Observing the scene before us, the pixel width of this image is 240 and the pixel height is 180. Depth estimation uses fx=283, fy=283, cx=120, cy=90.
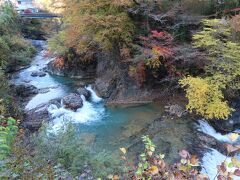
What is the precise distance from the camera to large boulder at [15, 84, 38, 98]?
17.4 metres

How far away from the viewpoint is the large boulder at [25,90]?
17.4m

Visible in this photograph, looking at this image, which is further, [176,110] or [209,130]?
[176,110]

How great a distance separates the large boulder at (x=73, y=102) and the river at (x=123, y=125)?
23cm

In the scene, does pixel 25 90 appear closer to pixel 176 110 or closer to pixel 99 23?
pixel 99 23

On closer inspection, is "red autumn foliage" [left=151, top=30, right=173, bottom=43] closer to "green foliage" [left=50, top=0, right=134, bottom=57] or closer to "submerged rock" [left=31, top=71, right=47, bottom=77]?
"green foliage" [left=50, top=0, right=134, bottom=57]

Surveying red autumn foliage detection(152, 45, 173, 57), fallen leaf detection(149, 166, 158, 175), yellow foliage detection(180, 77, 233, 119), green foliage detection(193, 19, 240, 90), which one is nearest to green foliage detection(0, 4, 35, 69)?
red autumn foliage detection(152, 45, 173, 57)

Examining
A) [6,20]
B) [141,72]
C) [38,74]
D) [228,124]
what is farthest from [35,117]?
[6,20]

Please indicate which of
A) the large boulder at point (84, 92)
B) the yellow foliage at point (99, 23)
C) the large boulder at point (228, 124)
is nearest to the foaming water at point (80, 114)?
the large boulder at point (84, 92)

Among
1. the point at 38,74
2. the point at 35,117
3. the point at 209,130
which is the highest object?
the point at 35,117

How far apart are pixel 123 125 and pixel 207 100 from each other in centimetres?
401

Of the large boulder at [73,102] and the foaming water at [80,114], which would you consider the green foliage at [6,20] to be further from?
the foaming water at [80,114]

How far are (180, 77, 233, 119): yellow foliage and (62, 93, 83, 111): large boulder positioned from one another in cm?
601

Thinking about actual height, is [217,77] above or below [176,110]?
above

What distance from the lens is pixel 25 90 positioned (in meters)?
17.8
